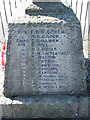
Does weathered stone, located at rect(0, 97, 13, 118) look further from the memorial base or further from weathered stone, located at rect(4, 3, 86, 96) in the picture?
weathered stone, located at rect(4, 3, 86, 96)

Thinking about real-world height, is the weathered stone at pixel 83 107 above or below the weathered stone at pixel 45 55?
below

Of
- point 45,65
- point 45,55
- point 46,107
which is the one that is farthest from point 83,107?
point 45,55

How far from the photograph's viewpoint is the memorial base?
4.44 metres

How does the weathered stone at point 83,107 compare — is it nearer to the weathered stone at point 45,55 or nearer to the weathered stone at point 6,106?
the weathered stone at point 45,55

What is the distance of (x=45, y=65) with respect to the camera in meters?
4.43

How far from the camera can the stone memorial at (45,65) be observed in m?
Result: 4.22

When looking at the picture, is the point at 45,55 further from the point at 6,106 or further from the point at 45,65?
the point at 6,106

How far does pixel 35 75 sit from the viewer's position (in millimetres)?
4469

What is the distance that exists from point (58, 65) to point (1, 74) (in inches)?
48.3

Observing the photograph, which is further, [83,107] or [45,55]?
[83,107]

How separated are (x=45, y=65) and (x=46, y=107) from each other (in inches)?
25.9

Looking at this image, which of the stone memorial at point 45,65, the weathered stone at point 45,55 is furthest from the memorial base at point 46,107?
the weathered stone at point 45,55

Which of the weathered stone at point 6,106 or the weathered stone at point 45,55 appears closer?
the weathered stone at point 45,55

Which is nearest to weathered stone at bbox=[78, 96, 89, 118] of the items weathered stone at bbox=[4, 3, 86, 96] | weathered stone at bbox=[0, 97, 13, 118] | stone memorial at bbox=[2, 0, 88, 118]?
stone memorial at bbox=[2, 0, 88, 118]
